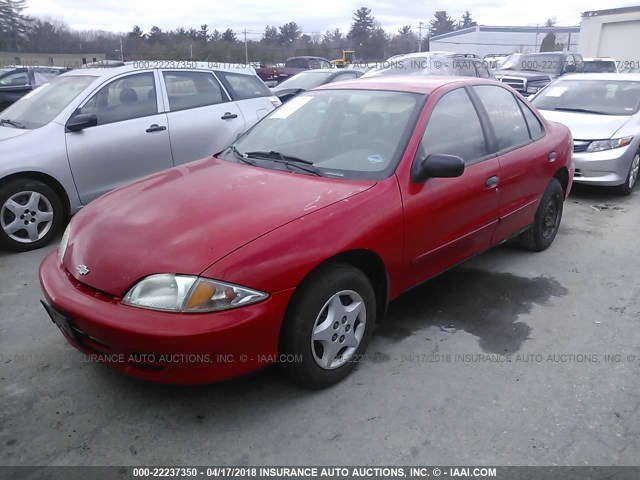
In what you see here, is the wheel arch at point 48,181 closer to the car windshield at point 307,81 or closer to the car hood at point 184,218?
the car hood at point 184,218

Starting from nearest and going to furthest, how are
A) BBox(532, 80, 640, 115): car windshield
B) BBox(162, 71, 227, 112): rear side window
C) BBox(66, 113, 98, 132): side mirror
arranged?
BBox(66, 113, 98, 132): side mirror < BBox(162, 71, 227, 112): rear side window < BBox(532, 80, 640, 115): car windshield

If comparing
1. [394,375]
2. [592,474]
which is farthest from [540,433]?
[394,375]

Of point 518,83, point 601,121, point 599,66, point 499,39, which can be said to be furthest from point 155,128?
point 499,39

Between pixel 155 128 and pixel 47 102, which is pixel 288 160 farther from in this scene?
pixel 47 102

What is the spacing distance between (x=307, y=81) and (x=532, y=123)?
7.03 m

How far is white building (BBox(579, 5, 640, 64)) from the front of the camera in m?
27.2

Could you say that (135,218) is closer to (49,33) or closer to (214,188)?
(214,188)

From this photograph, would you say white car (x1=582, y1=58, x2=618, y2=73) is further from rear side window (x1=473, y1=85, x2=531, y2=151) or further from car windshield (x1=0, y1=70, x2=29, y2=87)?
car windshield (x1=0, y1=70, x2=29, y2=87)

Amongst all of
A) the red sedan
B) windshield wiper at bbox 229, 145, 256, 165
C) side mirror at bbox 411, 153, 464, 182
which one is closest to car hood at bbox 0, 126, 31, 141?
the red sedan

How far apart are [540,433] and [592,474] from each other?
28 cm

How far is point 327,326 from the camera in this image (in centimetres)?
264

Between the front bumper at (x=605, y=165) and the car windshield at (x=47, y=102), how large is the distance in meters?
5.64

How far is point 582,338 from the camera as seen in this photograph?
10.8 feet

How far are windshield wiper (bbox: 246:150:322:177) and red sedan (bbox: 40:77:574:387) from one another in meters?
0.01
